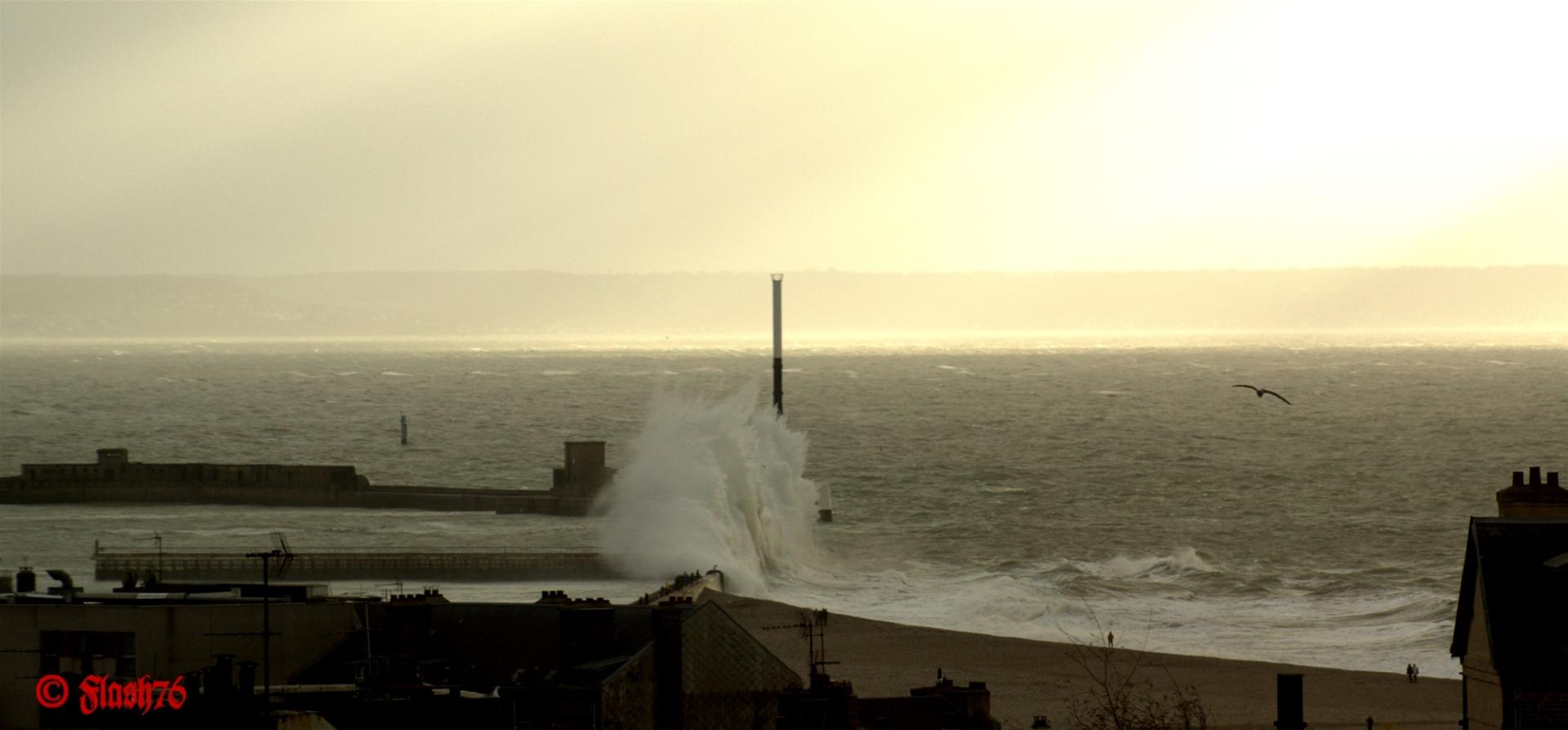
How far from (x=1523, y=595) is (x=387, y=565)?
147ft

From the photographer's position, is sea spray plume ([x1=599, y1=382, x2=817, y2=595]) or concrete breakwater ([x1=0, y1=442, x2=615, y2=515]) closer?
sea spray plume ([x1=599, y1=382, x2=817, y2=595])

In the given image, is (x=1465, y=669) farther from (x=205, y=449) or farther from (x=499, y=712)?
(x=205, y=449)

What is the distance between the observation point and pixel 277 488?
3369 inches

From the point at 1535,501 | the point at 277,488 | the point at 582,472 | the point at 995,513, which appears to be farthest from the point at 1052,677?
the point at 277,488

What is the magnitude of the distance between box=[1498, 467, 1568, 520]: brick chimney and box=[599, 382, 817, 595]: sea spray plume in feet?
132

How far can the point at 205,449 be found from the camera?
131625 millimetres

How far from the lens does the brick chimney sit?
18.3 meters

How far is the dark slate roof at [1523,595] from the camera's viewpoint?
15.3 meters
